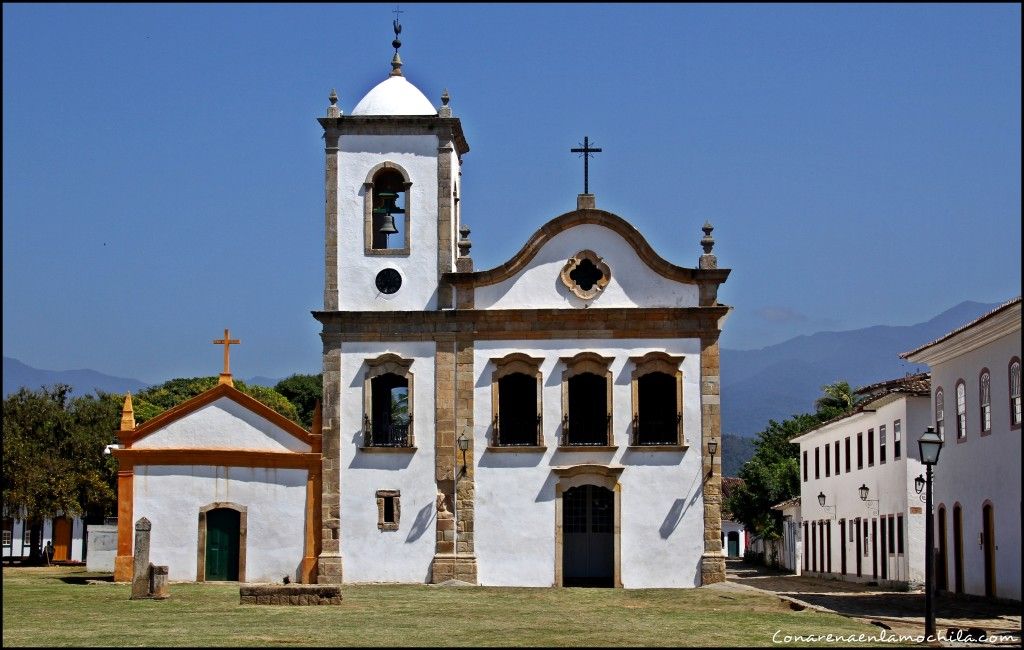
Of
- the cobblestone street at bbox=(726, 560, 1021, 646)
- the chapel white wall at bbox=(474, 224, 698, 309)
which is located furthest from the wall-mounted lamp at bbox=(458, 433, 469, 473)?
the cobblestone street at bbox=(726, 560, 1021, 646)

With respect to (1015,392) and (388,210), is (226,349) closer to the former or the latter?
(388,210)

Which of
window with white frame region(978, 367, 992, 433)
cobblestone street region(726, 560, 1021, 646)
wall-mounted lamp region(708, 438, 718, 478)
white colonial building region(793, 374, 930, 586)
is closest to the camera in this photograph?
cobblestone street region(726, 560, 1021, 646)

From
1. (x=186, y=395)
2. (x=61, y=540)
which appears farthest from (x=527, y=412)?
(x=186, y=395)

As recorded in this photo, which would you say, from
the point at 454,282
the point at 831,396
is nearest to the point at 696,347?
the point at 454,282

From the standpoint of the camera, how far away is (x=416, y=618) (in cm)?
2478

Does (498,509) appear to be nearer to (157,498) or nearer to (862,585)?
(157,498)

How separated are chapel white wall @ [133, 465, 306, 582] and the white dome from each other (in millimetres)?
9186

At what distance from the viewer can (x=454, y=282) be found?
36.3m

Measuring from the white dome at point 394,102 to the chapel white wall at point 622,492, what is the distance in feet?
22.1

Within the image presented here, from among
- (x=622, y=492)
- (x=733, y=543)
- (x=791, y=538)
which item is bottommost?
(x=733, y=543)

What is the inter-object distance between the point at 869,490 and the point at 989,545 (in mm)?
15538

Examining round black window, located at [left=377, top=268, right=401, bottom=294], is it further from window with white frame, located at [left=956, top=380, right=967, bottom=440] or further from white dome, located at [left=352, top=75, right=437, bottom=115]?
window with white frame, located at [left=956, top=380, right=967, bottom=440]

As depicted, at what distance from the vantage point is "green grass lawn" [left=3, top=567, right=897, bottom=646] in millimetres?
20453

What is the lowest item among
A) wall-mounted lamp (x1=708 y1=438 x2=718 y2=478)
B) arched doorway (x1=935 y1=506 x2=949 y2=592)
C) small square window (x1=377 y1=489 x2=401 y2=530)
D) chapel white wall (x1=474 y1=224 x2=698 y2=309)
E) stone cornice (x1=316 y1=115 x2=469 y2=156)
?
arched doorway (x1=935 y1=506 x2=949 y2=592)
